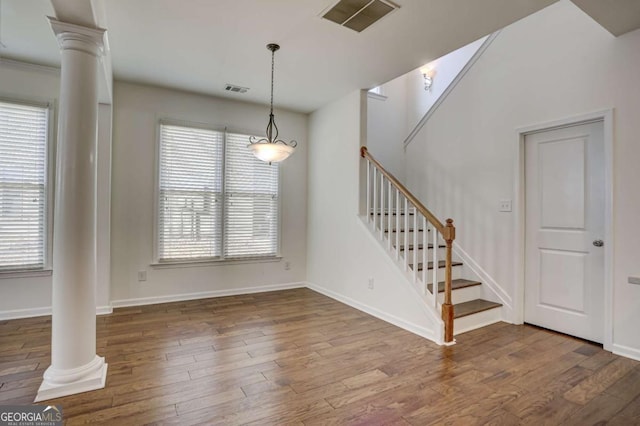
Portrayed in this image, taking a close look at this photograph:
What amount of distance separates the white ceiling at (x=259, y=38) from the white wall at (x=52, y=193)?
19 centimetres

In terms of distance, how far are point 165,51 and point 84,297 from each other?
238cm

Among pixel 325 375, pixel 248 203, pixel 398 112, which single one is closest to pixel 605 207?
pixel 325 375

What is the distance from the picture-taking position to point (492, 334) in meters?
3.23

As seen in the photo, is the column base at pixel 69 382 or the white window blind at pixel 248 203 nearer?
the column base at pixel 69 382

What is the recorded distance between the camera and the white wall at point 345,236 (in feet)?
11.7

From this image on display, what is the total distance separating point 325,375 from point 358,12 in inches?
107

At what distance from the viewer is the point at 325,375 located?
242 cm

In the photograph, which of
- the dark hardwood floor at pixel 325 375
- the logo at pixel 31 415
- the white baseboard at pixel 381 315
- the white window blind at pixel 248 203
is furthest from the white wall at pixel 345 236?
the logo at pixel 31 415

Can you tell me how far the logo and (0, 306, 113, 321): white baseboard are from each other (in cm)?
185

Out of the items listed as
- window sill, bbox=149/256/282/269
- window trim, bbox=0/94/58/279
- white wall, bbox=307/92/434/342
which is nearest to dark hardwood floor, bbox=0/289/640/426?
white wall, bbox=307/92/434/342

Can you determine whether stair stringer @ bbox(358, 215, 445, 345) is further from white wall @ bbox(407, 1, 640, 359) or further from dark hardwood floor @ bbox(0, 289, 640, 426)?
white wall @ bbox(407, 1, 640, 359)

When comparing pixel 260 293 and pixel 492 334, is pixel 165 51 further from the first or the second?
pixel 492 334

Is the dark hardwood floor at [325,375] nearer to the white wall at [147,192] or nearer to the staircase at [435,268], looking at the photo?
the staircase at [435,268]

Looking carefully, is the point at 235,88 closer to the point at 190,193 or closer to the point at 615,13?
the point at 190,193
